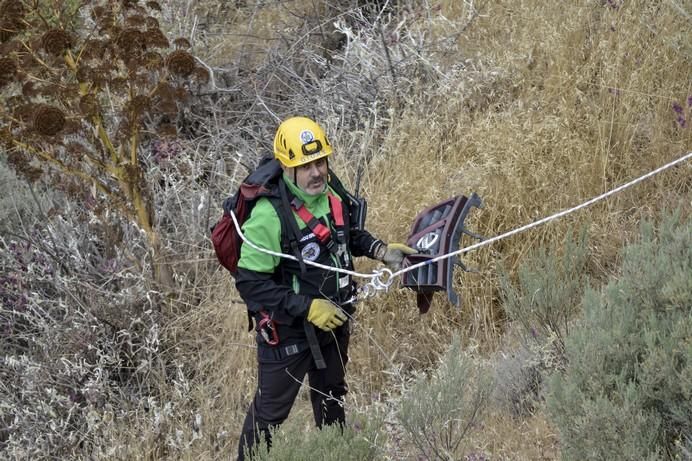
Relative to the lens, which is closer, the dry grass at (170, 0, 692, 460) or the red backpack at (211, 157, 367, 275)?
the red backpack at (211, 157, 367, 275)

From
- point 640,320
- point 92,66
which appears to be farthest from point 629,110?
point 92,66

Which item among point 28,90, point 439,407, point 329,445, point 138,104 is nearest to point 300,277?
point 329,445

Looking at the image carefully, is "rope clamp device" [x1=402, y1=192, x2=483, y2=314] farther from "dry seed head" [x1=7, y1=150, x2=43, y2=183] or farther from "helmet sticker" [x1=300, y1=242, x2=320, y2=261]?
"dry seed head" [x1=7, y1=150, x2=43, y2=183]

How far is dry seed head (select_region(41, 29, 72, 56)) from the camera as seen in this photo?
450cm

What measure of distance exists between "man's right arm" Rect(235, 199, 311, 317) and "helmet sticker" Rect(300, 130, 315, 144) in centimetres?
29

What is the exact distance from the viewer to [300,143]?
344 centimetres

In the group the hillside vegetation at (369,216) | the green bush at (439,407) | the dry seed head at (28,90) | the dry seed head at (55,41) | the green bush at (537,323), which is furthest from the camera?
the dry seed head at (28,90)

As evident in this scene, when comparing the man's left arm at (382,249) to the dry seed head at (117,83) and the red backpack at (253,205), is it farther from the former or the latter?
the dry seed head at (117,83)

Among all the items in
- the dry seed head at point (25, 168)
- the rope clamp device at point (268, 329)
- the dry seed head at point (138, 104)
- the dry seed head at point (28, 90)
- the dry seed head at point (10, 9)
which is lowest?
the rope clamp device at point (268, 329)

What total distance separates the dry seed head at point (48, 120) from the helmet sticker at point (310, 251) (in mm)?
1874

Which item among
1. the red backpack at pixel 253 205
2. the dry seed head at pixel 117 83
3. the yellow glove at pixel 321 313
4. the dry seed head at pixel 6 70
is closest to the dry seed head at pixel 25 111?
the dry seed head at pixel 6 70

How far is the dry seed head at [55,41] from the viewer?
14.8 ft

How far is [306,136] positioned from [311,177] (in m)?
0.17

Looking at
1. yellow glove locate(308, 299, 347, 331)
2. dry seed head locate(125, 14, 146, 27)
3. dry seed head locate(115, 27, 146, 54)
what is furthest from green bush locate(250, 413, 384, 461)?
dry seed head locate(125, 14, 146, 27)
